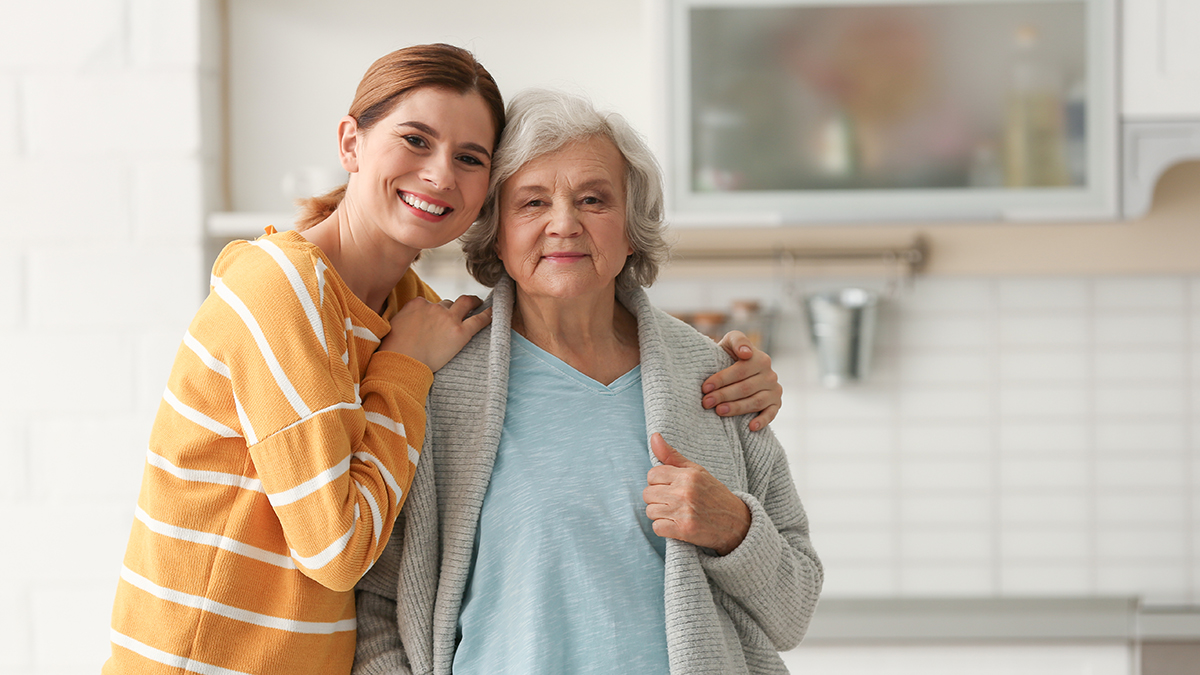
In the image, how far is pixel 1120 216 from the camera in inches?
74.9

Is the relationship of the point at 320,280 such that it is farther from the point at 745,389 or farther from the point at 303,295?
the point at 745,389

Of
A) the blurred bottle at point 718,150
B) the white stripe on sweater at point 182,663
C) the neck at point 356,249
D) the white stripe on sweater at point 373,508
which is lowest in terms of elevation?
the white stripe on sweater at point 182,663

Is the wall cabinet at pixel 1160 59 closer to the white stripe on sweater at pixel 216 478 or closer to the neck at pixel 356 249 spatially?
the neck at pixel 356 249

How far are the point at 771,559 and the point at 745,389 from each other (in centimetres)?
23

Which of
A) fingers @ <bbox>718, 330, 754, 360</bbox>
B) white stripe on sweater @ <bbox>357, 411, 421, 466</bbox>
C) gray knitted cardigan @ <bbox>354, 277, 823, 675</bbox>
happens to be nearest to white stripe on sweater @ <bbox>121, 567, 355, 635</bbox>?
gray knitted cardigan @ <bbox>354, 277, 823, 675</bbox>

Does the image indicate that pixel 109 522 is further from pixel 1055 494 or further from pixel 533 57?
pixel 1055 494

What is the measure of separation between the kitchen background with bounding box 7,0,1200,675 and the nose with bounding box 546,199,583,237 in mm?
919

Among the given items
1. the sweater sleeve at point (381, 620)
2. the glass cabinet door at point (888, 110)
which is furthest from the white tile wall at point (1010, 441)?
the sweater sleeve at point (381, 620)

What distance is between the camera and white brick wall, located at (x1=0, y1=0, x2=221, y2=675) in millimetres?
1978

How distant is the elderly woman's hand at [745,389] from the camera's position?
124 centimetres

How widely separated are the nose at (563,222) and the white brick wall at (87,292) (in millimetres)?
1167

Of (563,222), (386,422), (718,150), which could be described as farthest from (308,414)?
(718,150)

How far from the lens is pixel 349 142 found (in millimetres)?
1139

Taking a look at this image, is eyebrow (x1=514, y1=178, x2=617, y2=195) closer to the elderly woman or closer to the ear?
the elderly woman
